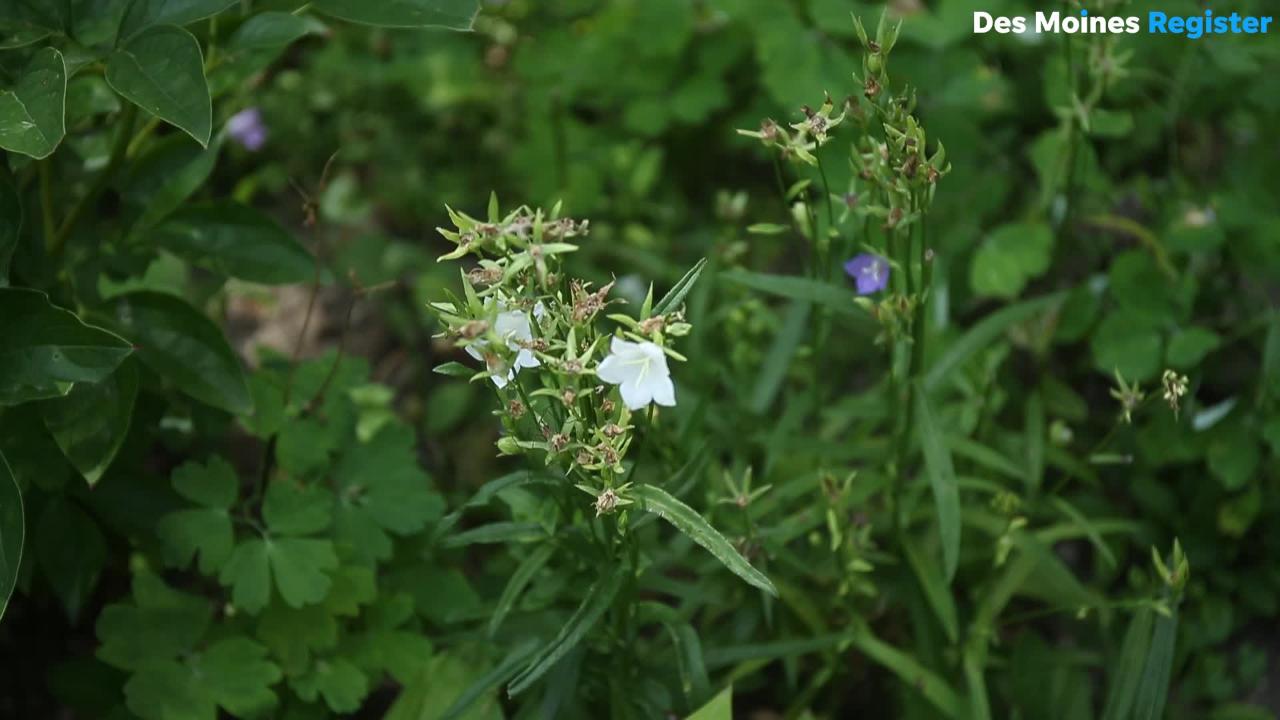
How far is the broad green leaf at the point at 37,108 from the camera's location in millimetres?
1407

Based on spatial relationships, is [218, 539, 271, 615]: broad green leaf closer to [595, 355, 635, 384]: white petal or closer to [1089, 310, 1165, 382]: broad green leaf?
[595, 355, 635, 384]: white petal

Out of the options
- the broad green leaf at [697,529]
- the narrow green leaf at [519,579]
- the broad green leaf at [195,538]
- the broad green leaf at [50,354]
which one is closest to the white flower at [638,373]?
the broad green leaf at [697,529]

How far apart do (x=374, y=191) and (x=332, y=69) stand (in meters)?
0.41

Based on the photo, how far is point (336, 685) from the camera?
1852mm

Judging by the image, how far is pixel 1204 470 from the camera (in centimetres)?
241

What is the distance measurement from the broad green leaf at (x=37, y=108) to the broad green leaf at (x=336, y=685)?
0.91m

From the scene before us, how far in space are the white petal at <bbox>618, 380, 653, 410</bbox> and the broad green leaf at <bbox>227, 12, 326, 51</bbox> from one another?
2.68 ft

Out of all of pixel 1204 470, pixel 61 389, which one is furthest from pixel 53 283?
pixel 1204 470

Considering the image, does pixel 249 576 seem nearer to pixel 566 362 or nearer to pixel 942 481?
pixel 566 362

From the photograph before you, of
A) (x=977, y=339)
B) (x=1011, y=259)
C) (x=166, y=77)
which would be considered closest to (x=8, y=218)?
(x=166, y=77)

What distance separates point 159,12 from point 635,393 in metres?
0.87

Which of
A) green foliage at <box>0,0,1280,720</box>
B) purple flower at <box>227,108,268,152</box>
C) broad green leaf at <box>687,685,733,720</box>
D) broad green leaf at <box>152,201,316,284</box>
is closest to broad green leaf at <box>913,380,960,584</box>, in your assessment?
green foliage at <box>0,0,1280,720</box>

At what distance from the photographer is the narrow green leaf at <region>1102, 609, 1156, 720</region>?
5.79 ft

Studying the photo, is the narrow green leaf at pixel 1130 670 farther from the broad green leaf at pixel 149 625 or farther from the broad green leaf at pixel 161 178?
the broad green leaf at pixel 161 178
